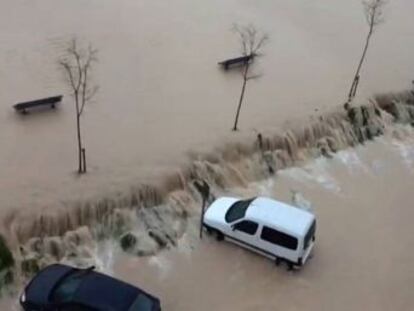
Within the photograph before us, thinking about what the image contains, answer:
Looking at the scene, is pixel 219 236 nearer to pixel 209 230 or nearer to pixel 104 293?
pixel 209 230

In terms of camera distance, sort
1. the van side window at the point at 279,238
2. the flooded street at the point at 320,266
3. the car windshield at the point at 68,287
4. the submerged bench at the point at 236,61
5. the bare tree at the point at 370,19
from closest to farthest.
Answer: the car windshield at the point at 68,287
the flooded street at the point at 320,266
the van side window at the point at 279,238
the submerged bench at the point at 236,61
the bare tree at the point at 370,19

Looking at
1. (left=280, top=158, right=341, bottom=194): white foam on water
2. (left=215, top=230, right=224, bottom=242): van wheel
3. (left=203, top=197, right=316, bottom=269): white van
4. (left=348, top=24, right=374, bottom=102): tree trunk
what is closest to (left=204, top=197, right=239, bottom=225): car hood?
(left=203, top=197, right=316, bottom=269): white van

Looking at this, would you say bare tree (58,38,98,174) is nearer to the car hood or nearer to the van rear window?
the car hood

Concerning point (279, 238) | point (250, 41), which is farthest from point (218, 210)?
point (250, 41)

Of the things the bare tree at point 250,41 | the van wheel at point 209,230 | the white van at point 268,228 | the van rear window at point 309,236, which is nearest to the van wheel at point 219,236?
the white van at point 268,228

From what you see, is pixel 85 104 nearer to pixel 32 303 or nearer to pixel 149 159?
pixel 149 159

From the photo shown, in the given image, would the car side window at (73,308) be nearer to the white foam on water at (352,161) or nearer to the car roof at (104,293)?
the car roof at (104,293)

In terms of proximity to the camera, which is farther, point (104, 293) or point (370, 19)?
point (370, 19)
